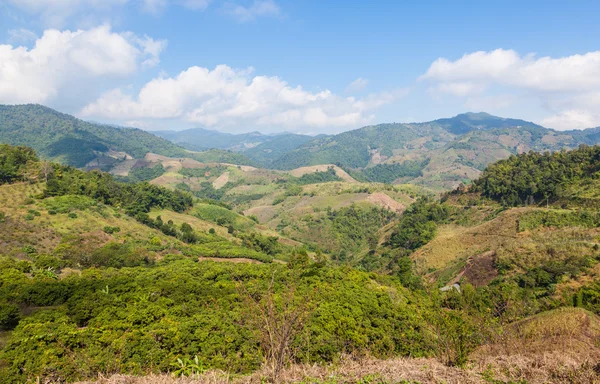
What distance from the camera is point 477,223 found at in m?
92.9

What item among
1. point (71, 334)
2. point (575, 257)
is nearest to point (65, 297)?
point (71, 334)

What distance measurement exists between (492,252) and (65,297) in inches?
2646

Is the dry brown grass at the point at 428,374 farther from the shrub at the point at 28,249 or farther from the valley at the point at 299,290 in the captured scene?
the shrub at the point at 28,249

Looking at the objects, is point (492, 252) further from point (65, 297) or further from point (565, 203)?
point (65, 297)

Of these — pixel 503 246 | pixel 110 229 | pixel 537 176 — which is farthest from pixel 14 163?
pixel 537 176

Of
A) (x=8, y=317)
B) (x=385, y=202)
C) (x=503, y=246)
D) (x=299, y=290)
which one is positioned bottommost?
(x=385, y=202)

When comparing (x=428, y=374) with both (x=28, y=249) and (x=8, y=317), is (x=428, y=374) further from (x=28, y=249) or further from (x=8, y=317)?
(x=28, y=249)

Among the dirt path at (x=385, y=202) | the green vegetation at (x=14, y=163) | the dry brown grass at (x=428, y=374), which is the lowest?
the dirt path at (x=385, y=202)

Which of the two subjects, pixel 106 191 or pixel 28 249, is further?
pixel 106 191

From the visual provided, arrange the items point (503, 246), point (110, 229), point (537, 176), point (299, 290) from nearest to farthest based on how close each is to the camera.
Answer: point (299, 290), point (503, 246), point (110, 229), point (537, 176)

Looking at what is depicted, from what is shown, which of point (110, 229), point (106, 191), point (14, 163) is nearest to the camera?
point (110, 229)

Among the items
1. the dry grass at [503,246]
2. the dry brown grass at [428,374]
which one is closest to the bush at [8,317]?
the dry brown grass at [428,374]

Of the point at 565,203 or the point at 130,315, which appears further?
the point at 565,203

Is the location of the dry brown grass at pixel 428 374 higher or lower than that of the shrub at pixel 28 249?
higher
